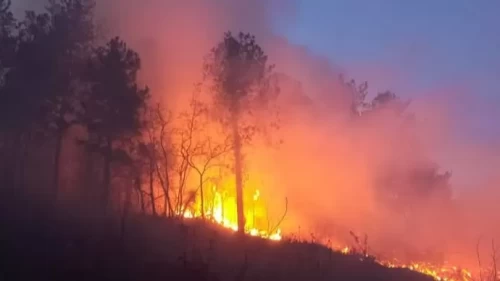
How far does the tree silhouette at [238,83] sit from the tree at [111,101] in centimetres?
479

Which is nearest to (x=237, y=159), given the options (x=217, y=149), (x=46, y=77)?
(x=217, y=149)

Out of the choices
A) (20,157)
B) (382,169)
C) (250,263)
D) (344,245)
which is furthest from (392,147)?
(250,263)

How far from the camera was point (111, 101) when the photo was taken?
124 ft

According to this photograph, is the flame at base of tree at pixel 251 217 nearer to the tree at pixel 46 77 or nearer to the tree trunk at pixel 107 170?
the tree trunk at pixel 107 170

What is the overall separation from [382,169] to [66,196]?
2844cm

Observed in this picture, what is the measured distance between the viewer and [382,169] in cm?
5978

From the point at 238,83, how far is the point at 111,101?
24.5 feet

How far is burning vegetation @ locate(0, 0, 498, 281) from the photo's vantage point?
128ft

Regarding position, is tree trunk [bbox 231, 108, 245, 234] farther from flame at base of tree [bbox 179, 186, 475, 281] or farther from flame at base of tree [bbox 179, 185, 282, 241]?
flame at base of tree [bbox 179, 185, 282, 241]

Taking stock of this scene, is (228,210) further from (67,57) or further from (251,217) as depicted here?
(67,57)

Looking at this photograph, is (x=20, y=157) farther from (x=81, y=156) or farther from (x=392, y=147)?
(x=392, y=147)

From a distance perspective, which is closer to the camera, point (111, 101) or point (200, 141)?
point (111, 101)

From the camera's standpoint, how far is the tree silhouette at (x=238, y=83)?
38781mm

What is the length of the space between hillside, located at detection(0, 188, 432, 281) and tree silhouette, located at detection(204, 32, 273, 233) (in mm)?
5582
